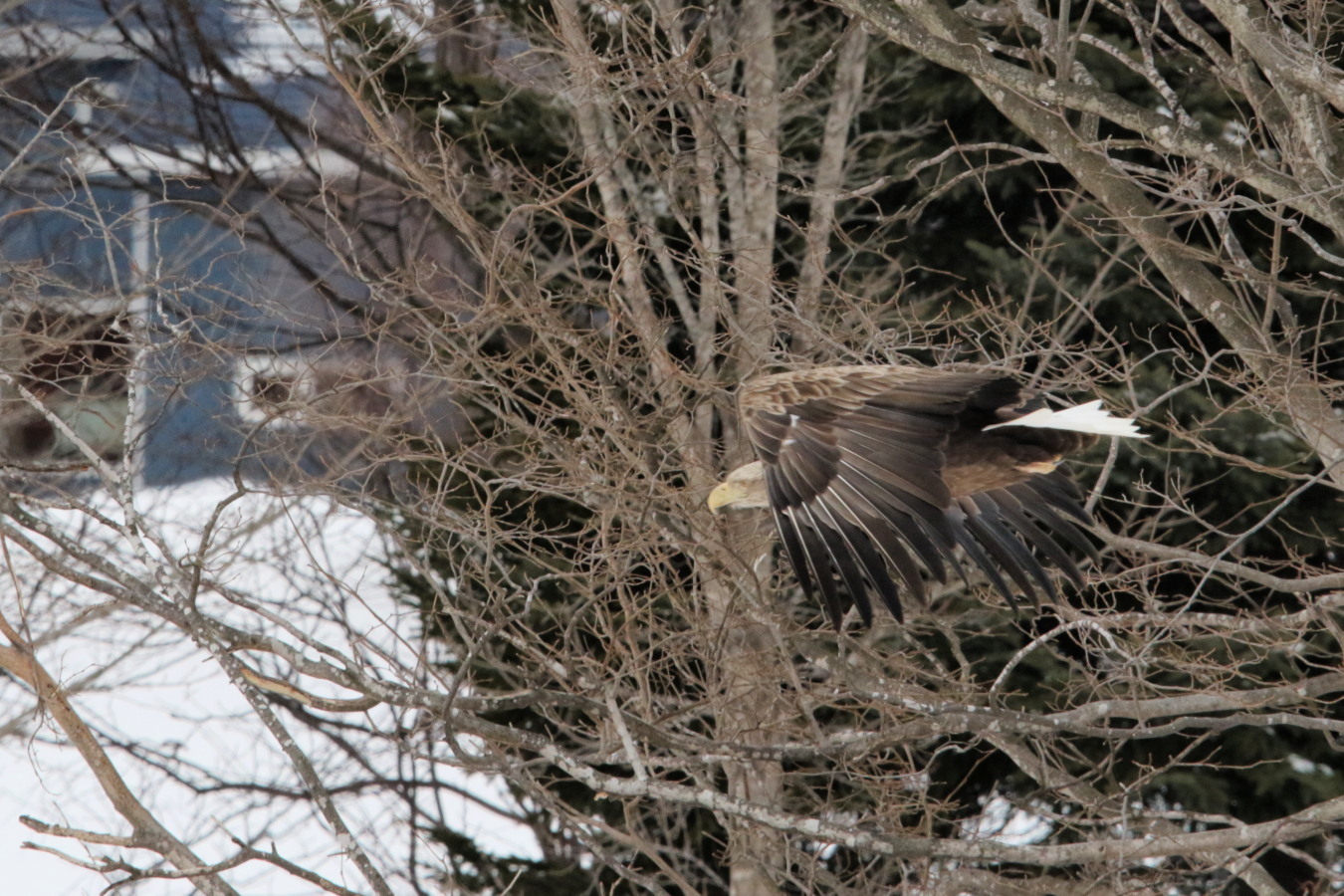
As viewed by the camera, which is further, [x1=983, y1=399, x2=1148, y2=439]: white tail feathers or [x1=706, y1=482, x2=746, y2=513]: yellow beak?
[x1=706, y1=482, x2=746, y2=513]: yellow beak

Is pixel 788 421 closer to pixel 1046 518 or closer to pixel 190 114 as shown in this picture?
pixel 1046 518

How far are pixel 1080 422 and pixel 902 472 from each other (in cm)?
63

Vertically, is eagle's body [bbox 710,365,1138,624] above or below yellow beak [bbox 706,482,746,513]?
below

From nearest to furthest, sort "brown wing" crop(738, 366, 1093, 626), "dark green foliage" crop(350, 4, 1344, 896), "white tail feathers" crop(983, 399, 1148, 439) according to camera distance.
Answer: "brown wing" crop(738, 366, 1093, 626), "white tail feathers" crop(983, 399, 1148, 439), "dark green foliage" crop(350, 4, 1344, 896)

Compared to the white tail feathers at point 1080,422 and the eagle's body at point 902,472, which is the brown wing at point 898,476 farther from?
the white tail feathers at point 1080,422

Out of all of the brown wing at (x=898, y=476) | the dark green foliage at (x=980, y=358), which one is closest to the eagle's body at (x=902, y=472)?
the brown wing at (x=898, y=476)

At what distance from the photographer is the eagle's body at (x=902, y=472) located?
4.51 m

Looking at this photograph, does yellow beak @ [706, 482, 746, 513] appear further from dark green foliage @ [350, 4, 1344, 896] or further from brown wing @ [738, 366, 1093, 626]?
dark green foliage @ [350, 4, 1344, 896]

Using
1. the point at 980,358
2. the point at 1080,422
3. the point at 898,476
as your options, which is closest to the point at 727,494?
Result: the point at 898,476

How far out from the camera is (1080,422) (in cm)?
482

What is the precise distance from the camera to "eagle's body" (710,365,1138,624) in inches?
177

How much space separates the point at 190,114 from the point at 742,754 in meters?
8.91

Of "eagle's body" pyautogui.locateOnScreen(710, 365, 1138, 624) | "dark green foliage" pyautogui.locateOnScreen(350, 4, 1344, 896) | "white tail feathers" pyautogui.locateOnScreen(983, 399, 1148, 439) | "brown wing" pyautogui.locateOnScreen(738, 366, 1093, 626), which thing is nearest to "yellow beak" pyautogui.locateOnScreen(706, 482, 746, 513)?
"eagle's body" pyautogui.locateOnScreen(710, 365, 1138, 624)

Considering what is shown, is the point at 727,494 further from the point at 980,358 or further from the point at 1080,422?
the point at 980,358
